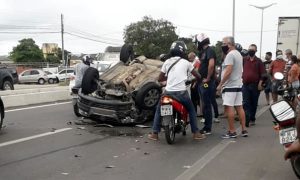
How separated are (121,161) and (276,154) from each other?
96.0 inches

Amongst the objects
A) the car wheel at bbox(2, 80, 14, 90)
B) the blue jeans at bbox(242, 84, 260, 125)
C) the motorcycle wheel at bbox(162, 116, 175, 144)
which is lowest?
the car wheel at bbox(2, 80, 14, 90)

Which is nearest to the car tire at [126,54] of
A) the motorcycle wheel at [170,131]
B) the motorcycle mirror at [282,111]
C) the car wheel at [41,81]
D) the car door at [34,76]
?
the motorcycle wheel at [170,131]

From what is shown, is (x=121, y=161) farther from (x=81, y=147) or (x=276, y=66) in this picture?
(x=276, y=66)

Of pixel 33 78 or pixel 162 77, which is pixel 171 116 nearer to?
pixel 162 77

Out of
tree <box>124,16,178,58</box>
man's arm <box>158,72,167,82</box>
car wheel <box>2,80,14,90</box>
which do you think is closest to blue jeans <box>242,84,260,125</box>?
man's arm <box>158,72,167,82</box>

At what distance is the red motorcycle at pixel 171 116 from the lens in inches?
319

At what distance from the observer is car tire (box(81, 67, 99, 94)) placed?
1051 cm

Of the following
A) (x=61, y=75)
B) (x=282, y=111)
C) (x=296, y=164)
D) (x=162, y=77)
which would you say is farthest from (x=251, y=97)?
(x=61, y=75)

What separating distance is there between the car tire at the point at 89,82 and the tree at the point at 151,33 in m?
55.5

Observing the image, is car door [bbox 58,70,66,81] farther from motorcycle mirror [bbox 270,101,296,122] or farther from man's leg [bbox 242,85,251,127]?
motorcycle mirror [bbox 270,101,296,122]

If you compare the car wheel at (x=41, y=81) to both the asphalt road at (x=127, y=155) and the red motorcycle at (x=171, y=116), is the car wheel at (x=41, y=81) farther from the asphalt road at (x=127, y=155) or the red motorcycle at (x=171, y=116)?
the red motorcycle at (x=171, y=116)

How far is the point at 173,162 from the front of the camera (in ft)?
22.8

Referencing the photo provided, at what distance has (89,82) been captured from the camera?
1054 centimetres

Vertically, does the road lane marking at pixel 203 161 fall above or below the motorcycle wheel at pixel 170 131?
below
